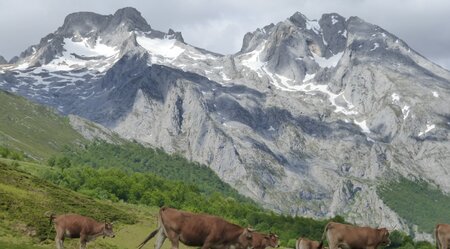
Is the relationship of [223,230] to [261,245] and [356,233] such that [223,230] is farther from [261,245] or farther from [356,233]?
[356,233]

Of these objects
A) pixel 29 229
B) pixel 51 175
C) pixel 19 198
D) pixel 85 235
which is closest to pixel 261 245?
pixel 85 235

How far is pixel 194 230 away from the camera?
28938 mm

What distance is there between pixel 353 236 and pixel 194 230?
493 inches

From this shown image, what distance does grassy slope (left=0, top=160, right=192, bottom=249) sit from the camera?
71.8 m

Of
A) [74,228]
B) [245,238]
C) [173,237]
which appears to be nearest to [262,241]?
[245,238]

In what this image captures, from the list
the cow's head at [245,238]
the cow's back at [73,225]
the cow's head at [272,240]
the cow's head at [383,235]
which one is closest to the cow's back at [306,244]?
the cow's head at [383,235]

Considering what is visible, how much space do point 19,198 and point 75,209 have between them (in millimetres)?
15009

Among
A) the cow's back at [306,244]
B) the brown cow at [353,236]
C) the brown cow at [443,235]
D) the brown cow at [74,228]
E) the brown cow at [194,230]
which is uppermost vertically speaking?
the brown cow at [443,235]

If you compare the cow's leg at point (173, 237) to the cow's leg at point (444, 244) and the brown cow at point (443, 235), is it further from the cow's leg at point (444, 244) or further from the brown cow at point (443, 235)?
the cow's leg at point (444, 244)

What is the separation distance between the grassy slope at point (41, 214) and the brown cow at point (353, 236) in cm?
3587

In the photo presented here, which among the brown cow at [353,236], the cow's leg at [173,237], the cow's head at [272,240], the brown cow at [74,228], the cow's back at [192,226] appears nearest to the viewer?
the cow's leg at [173,237]

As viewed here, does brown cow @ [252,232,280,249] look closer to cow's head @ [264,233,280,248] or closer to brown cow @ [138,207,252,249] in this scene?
cow's head @ [264,233,280,248]

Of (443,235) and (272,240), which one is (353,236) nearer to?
Answer: (272,240)

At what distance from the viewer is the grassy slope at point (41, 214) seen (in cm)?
7181
